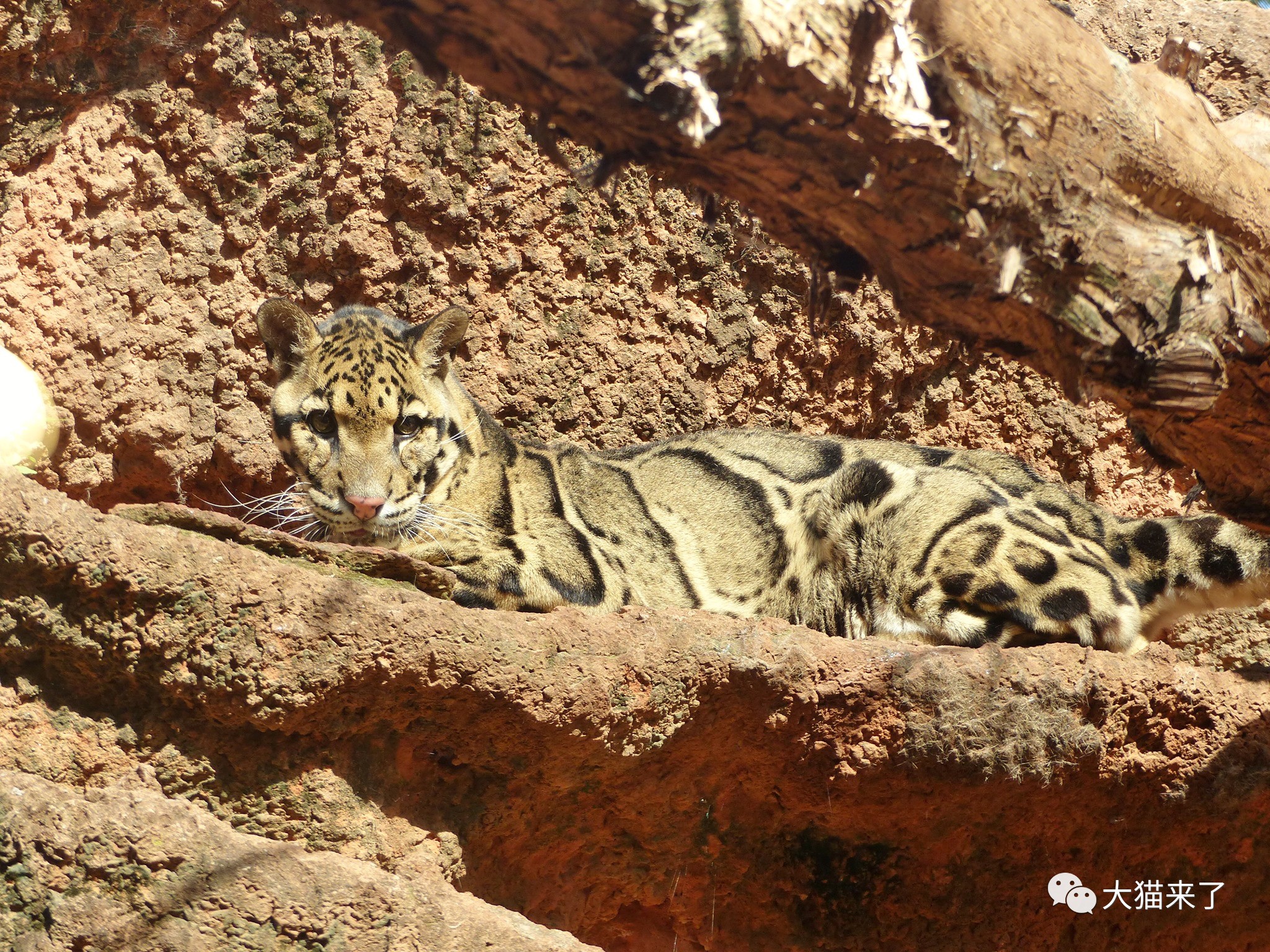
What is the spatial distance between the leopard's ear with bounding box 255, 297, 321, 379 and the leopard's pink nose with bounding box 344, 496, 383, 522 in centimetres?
101

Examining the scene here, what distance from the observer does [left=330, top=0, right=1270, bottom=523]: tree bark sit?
3.16m

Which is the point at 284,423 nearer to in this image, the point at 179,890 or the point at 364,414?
the point at 364,414

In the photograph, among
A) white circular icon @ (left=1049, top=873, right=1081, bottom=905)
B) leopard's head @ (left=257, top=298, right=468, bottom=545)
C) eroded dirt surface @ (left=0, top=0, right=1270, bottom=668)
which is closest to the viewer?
white circular icon @ (left=1049, top=873, right=1081, bottom=905)

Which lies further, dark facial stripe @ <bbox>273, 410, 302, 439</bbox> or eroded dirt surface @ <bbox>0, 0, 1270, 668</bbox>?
eroded dirt surface @ <bbox>0, 0, 1270, 668</bbox>

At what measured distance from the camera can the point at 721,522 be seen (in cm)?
700

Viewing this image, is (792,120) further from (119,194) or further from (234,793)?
(119,194)

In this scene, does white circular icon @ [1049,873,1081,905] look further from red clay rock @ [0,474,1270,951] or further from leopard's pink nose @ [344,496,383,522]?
leopard's pink nose @ [344,496,383,522]

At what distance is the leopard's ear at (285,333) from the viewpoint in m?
6.54

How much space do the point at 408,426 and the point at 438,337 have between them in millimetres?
592

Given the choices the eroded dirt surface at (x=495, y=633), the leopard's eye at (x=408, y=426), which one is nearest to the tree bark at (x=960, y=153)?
the eroded dirt surface at (x=495, y=633)

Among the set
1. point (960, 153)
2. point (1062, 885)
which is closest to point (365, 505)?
point (960, 153)

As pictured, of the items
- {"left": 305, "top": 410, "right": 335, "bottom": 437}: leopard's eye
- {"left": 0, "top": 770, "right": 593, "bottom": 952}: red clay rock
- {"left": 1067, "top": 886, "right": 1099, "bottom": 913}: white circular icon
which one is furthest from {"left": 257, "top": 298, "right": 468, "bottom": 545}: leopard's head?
{"left": 1067, "top": 886, "right": 1099, "bottom": 913}: white circular icon

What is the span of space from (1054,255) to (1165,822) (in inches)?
131

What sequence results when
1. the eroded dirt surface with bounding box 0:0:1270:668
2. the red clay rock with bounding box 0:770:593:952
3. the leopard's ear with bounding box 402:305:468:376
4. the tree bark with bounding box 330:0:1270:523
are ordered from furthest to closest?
1. the eroded dirt surface with bounding box 0:0:1270:668
2. the leopard's ear with bounding box 402:305:468:376
3. the red clay rock with bounding box 0:770:593:952
4. the tree bark with bounding box 330:0:1270:523
